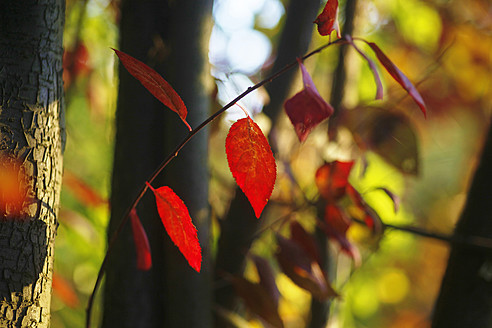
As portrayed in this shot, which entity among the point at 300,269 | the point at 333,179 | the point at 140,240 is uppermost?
the point at 333,179

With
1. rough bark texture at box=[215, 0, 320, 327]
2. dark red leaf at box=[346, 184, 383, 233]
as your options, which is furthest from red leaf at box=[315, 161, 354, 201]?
rough bark texture at box=[215, 0, 320, 327]

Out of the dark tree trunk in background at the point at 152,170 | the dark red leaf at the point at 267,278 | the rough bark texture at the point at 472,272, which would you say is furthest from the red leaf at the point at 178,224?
the rough bark texture at the point at 472,272

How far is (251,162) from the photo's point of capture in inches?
12.7

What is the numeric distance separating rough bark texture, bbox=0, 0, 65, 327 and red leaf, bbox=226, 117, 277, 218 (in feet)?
0.53

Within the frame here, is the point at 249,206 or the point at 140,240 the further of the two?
the point at 249,206

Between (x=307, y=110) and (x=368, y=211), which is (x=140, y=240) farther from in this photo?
(x=368, y=211)

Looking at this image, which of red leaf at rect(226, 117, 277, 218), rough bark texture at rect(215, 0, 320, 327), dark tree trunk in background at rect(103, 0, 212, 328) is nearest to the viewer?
red leaf at rect(226, 117, 277, 218)

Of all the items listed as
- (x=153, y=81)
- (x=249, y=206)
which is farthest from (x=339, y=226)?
(x=153, y=81)

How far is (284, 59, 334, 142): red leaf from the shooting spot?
13.7 inches

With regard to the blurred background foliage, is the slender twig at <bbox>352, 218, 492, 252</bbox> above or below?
below

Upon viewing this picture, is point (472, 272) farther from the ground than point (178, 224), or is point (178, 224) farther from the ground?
point (472, 272)

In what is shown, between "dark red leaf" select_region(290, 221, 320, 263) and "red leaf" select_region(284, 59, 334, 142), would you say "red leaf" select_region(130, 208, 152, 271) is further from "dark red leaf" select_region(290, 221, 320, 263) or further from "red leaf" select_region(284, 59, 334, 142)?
"dark red leaf" select_region(290, 221, 320, 263)

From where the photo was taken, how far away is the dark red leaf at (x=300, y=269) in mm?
555

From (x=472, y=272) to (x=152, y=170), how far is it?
461 millimetres
